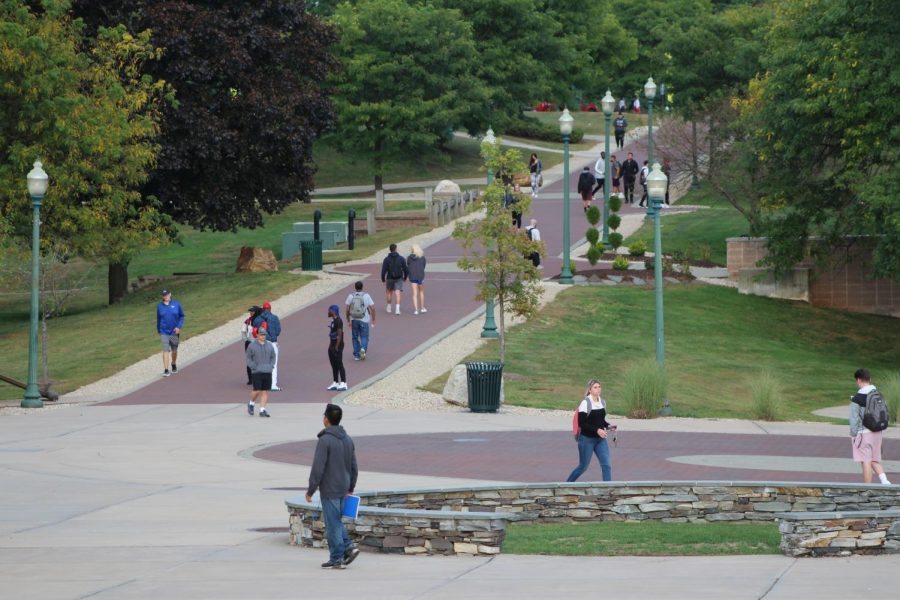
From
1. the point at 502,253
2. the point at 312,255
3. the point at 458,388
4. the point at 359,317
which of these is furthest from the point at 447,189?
the point at 458,388

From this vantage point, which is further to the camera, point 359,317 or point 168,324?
point 359,317

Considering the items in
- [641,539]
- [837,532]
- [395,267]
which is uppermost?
[395,267]

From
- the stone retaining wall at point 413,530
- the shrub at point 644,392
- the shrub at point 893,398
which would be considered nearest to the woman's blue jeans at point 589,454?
the stone retaining wall at point 413,530

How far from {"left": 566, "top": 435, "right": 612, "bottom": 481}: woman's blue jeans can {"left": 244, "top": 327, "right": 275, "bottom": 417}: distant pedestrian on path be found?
863cm

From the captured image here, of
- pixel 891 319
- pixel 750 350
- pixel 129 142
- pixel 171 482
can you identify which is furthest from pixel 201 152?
pixel 171 482

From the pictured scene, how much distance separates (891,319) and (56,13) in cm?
2325

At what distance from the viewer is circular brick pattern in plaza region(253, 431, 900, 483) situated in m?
19.5

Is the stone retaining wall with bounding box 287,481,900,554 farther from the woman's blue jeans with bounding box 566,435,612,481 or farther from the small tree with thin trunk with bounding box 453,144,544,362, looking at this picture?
the small tree with thin trunk with bounding box 453,144,544,362

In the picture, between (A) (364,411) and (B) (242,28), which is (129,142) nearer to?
(B) (242,28)

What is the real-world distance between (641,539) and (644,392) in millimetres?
11152

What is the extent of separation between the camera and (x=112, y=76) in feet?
120

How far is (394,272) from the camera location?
113 feet

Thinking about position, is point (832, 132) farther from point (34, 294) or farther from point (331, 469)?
point (331, 469)

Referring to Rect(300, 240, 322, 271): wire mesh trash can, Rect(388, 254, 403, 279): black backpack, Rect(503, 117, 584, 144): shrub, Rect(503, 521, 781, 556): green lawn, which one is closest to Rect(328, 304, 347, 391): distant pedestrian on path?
Rect(388, 254, 403, 279): black backpack
